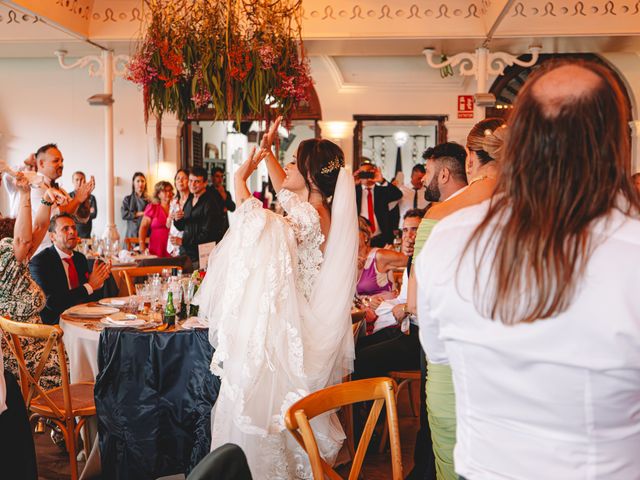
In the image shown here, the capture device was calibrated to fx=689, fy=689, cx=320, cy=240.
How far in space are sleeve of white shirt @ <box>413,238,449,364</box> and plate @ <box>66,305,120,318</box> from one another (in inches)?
110

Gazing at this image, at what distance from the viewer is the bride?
3.07m

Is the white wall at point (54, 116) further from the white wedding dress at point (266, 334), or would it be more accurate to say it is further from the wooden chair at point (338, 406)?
the wooden chair at point (338, 406)

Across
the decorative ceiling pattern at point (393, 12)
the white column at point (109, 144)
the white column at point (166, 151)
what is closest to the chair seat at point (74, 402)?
the white column at point (109, 144)

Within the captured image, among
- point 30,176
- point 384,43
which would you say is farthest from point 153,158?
point 30,176

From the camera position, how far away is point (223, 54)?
334 cm

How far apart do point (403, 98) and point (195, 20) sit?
7.34 m

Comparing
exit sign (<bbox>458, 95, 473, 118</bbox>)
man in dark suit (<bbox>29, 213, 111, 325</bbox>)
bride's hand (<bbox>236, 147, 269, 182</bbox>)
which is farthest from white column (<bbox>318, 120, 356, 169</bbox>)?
bride's hand (<bbox>236, 147, 269, 182</bbox>)

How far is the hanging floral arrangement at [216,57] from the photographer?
11.0 ft

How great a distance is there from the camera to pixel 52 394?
11.7ft

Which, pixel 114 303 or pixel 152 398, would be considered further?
pixel 114 303

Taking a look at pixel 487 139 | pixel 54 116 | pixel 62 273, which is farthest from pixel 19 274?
pixel 54 116

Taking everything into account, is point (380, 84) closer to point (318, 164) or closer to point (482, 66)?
point (482, 66)

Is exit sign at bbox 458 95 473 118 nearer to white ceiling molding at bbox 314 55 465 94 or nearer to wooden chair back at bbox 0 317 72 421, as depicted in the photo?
white ceiling molding at bbox 314 55 465 94

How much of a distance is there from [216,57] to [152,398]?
166 centimetres
